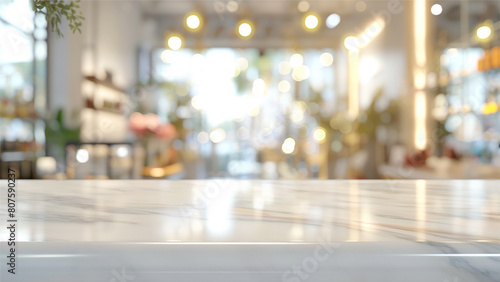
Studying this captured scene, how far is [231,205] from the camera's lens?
53 centimetres

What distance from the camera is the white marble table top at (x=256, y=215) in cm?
35

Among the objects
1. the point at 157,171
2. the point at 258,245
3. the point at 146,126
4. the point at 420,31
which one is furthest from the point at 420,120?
the point at 258,245

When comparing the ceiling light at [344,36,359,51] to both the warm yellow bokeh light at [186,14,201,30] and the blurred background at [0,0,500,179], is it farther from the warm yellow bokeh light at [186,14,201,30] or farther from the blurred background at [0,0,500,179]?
the warm yellow bokeh light at [186,14,201,30]

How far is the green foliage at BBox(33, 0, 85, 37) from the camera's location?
1.69ft

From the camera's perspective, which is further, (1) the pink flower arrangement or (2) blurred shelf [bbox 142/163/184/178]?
(2) blurred shelf [bbox 142/163/184/178]

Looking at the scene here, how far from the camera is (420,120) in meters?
5.21

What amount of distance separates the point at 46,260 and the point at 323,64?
8277mm

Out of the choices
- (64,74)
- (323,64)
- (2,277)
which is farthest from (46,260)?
(323,64)

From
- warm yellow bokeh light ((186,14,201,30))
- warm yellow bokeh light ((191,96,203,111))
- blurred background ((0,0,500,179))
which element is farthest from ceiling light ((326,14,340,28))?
warm yellow bokeh light ((186,14,201,30))

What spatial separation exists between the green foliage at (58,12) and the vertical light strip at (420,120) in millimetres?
4970

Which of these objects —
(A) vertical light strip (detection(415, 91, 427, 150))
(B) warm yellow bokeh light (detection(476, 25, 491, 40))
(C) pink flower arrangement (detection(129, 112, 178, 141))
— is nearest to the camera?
(B) warm yellow bokeh light (detection(476, 25, 491, 40))

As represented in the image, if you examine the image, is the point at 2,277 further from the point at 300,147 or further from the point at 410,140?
the point at 300,147

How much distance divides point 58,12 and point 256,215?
1.05 ft

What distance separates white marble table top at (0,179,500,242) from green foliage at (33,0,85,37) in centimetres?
21
